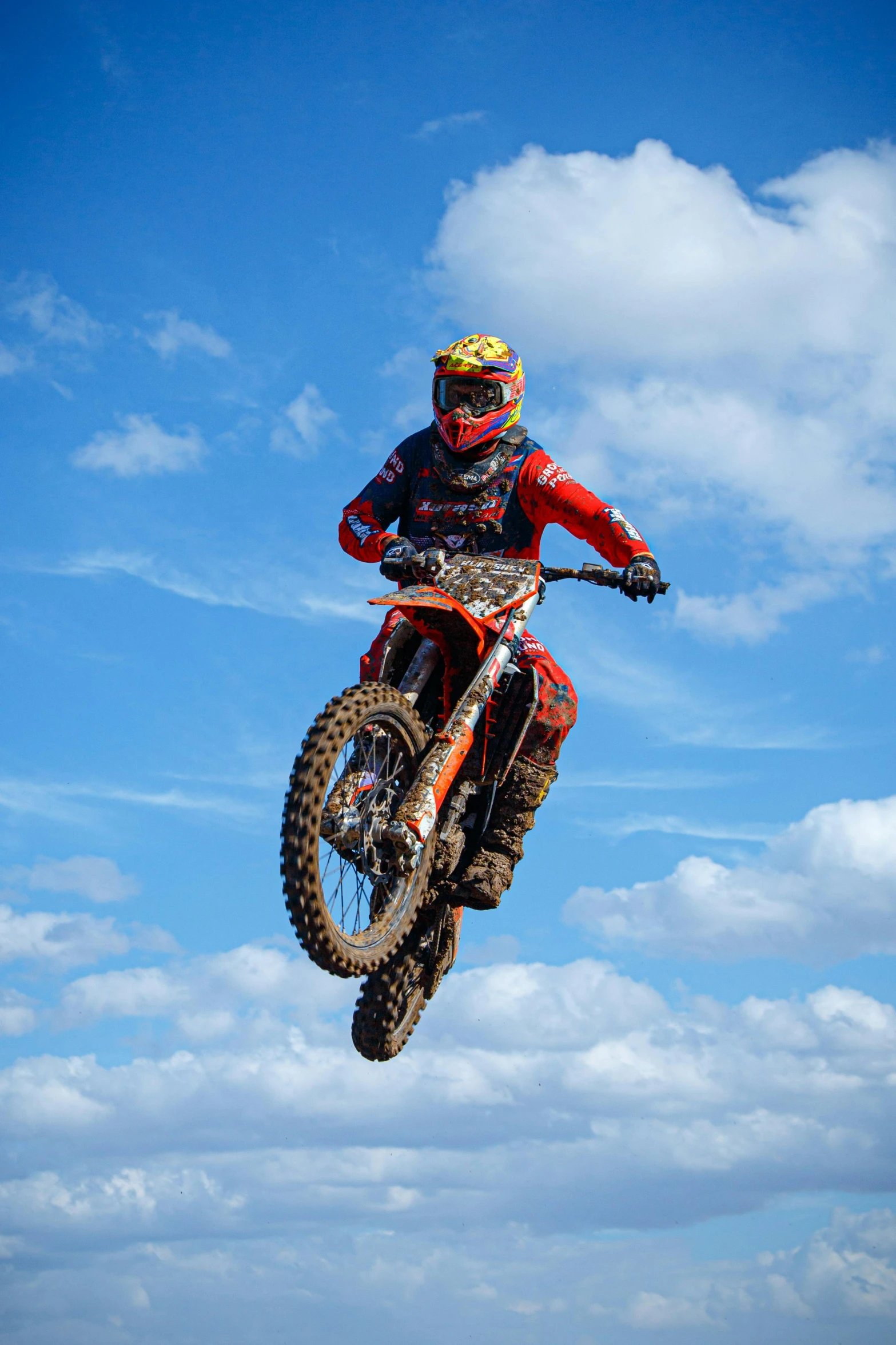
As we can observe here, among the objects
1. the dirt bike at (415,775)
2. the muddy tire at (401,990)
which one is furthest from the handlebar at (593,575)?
the muddy tire at (401,990)

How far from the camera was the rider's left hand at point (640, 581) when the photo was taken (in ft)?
38.2

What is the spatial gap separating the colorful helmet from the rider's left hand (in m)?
1.69

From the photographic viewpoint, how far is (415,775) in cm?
1079

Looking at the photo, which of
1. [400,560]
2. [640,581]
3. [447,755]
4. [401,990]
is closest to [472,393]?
[400,560]

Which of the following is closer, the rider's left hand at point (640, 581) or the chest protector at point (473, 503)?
the rider's left hand at point (640, 581)

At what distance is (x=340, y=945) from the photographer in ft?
32.3

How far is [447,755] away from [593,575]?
85.9 inches

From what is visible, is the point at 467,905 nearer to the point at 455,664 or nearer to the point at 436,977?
the point at 436,977

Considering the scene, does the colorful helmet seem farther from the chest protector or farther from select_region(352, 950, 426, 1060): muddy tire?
select_region(352, 950, 426, 1060): muddy tire

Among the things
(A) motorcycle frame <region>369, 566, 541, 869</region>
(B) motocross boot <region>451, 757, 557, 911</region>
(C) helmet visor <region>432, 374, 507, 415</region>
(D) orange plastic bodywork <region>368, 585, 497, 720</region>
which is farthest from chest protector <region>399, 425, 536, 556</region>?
(B) motocross boot <region>451, 757, 557, 911</region>

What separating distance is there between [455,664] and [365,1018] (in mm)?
3025

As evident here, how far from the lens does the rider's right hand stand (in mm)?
11500

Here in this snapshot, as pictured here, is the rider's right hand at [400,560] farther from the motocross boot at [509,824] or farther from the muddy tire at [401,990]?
the muddy tire at [401,990]

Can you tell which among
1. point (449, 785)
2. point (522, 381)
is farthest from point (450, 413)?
point (449, 785)
